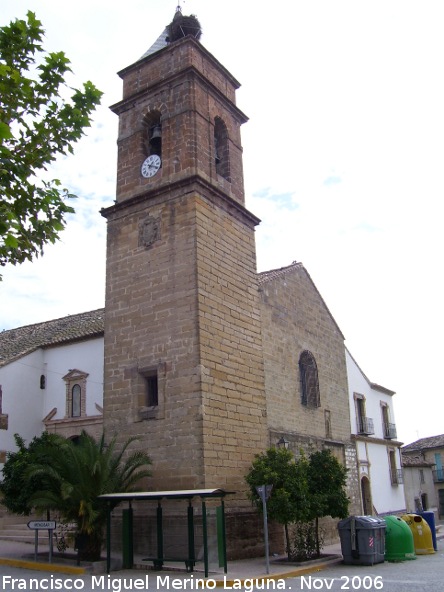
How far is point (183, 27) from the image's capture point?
55.8ft

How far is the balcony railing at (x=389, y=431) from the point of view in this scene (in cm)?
2525

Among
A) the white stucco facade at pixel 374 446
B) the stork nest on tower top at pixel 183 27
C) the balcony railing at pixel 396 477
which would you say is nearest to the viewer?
the stork nest on tower top at pixel 183 27

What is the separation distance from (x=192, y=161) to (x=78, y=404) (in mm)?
9056

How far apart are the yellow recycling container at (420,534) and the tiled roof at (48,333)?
10.4 metres

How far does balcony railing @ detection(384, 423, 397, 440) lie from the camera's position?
82.8 ft

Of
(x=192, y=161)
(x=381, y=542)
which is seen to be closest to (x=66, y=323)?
(x=192, y=161)

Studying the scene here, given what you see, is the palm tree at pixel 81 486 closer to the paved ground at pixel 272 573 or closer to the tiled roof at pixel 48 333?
the paved ground at pixel 272 573

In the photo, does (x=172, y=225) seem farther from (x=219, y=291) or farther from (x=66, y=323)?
(x=66, y=323)

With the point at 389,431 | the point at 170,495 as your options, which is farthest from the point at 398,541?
the point at 389,431

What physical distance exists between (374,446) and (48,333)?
42.3 ft

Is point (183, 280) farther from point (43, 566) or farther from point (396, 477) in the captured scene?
point (396, 477)

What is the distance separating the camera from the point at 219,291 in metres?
14.6

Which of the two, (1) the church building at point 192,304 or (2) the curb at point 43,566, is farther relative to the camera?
(1) the church building at point 192,304

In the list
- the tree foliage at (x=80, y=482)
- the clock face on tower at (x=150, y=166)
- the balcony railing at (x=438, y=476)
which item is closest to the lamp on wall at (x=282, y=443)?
the tree foliage at (x=80, y=482)
